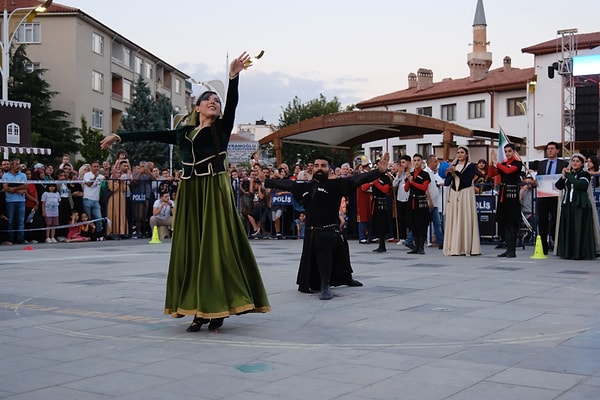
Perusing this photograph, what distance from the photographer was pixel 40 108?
2100 inches

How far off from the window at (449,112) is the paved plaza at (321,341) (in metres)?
57.8

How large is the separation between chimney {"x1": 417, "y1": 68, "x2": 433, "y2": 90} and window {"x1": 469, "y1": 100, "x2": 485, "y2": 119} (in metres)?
7.93

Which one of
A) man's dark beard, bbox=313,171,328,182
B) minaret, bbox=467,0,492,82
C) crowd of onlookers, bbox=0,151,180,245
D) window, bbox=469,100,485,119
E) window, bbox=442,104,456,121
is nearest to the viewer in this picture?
man's dark beard, bbox=313,171,328,182

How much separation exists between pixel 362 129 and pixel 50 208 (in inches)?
447

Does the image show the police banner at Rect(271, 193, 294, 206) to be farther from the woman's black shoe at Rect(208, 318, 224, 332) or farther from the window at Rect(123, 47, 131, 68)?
the window at Rect(123, 47, 131, 68)

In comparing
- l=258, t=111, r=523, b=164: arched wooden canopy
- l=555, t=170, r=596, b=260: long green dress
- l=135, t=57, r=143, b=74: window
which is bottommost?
l=555, t=170, r=596, b=260: long green dress

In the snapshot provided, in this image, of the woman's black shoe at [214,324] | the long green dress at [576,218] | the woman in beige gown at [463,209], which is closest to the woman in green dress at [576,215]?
the long green dress at [576,218]

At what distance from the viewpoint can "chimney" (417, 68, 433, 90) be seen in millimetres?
72750

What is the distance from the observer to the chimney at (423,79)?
7275 cm

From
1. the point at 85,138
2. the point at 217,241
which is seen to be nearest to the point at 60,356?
the point at 217,241

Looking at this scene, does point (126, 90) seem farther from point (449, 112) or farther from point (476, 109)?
point (476, 109)

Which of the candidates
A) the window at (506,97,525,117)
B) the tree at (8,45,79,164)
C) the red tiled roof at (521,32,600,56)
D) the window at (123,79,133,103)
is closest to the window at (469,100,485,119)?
the window at (506,97,525,117)

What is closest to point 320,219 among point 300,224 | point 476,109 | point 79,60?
point 300,224

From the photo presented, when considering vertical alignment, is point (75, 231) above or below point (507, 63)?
below
